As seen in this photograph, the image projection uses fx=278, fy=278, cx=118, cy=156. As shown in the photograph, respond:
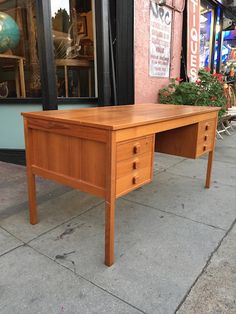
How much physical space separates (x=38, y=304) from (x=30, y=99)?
8.88ft

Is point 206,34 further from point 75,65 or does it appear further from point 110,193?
point 110,193

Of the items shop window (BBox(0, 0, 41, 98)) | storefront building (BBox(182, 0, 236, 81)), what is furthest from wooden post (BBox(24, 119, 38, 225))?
storefront building (BBox(182, 0, 236, 81))

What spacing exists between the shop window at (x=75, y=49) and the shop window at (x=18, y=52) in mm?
316

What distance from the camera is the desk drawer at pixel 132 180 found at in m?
1.68

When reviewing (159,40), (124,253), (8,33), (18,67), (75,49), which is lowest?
(124,253)

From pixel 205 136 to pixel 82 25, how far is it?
8.14 ft

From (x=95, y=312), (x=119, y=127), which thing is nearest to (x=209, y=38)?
(x=119, y=127)

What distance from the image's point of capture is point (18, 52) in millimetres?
3773

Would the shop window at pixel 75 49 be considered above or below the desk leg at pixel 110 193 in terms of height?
above

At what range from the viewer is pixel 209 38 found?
7.88 m

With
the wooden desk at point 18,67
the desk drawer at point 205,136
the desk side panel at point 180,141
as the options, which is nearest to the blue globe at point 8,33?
the wooden desk at point 18,67

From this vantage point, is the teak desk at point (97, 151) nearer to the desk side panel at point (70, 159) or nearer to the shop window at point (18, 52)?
the desk side panel at point (70, 159)

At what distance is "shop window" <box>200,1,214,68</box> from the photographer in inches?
284

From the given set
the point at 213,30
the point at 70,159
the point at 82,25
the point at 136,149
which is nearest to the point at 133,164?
the point at 136,149
